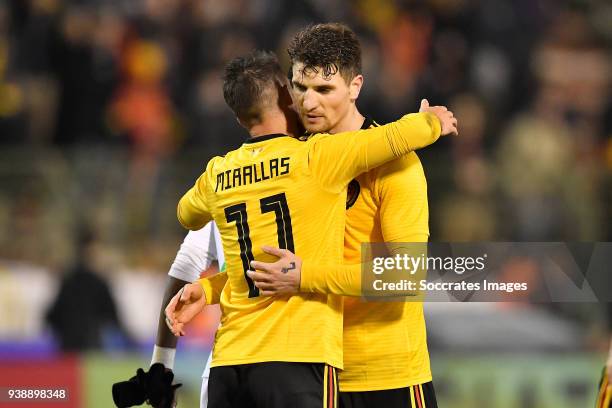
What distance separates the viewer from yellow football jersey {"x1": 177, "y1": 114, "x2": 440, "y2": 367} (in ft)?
12.9

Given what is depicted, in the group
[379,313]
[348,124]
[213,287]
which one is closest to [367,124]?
[348,124]

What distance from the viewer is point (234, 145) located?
31.8 feet

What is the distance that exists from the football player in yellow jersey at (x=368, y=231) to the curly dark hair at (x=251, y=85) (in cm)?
10

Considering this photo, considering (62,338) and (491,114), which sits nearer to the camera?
(62,338)

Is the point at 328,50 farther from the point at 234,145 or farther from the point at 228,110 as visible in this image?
the point at 228,110

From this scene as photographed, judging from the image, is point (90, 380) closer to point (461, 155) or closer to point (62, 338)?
point (62, 338)

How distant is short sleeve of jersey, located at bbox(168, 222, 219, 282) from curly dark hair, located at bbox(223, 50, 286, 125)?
898 millimetres

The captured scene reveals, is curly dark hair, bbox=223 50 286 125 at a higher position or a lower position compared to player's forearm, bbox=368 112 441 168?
higher

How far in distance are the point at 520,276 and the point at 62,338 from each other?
13.3 feet

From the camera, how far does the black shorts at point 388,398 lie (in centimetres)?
420

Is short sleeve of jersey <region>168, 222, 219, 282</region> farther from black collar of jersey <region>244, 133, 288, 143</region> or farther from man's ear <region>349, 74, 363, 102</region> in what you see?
man's ear <region>349, 74, 363, 102</region>

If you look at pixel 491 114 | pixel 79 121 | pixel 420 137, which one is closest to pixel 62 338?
pixel 79 121

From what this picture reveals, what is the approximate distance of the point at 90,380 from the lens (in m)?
8.26

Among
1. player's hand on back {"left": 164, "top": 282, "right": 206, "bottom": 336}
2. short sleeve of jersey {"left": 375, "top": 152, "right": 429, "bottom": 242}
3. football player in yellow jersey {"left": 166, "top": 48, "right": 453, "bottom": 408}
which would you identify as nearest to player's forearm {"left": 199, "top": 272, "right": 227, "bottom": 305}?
player's hand on back {"left": 164, "top": 282, "right": 206, "bottom": 336}
